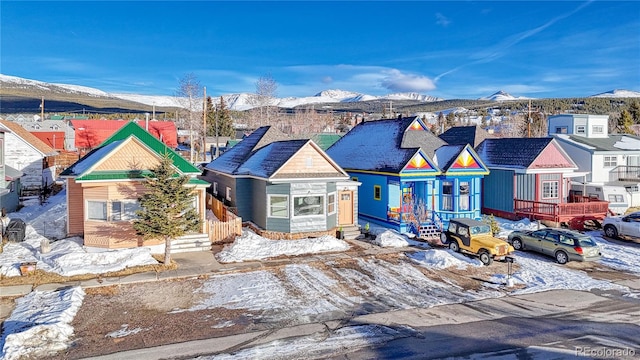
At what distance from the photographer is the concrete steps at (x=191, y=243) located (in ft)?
72.0

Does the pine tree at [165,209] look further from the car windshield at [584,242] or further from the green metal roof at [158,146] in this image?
the car windshield at [584,242]

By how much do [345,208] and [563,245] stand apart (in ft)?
37.4

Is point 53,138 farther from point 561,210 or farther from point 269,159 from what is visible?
point 561,210

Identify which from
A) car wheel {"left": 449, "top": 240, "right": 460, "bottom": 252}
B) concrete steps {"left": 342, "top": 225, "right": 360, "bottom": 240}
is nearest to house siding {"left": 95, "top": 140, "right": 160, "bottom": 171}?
concrete steps {"left": 342, "top": 225, "right": 360, "bottom": 240}

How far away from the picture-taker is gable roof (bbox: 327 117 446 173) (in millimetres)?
27862

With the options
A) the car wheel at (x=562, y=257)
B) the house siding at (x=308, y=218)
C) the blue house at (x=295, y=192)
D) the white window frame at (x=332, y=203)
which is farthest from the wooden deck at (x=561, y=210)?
the house siding at (x=308, y=218)

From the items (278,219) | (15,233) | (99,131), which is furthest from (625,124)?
(99,131)

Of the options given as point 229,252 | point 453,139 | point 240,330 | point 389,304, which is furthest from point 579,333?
point 453,139

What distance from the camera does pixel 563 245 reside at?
A: 21.2 metres

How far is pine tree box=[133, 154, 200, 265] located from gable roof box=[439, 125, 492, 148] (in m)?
22.7

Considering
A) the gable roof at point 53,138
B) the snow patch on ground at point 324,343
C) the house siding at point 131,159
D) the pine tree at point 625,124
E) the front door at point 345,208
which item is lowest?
the snow patch on ground at point 324,343

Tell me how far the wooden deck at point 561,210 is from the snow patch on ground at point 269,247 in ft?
47.2

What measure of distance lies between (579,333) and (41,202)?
35.0 m

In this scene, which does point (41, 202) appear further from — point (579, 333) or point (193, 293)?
point (579, 333)
